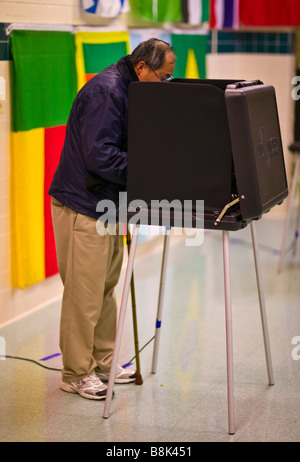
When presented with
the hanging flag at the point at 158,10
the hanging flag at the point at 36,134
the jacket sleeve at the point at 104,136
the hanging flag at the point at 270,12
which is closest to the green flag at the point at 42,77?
the hanging flag at the point at 36,134

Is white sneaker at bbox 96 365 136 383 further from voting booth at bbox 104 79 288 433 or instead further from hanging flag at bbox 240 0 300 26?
hanging flag at bbox 240 0 300 26

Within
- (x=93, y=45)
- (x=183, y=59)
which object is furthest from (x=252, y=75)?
(x=93, y=45)

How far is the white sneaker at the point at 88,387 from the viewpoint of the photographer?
2.92m

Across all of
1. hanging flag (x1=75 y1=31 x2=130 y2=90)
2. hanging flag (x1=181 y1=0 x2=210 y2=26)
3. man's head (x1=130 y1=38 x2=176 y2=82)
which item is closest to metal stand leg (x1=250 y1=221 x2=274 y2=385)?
man's head (x1=130 y1=38 x2=176 y2=82)

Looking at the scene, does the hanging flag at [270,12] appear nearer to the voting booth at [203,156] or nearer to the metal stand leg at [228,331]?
the voting booth at [203,156]

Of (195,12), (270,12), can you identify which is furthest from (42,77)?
(270,12)

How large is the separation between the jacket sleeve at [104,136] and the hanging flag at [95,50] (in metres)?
1.47

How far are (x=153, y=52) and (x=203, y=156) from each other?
1.45 ft

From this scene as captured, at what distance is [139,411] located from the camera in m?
2.82

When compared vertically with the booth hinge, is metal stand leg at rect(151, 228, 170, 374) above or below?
below

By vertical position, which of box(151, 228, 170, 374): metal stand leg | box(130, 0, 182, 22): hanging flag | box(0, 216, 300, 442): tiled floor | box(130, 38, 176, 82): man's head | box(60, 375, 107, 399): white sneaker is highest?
box(130, 0, 182, 22): hanging flag

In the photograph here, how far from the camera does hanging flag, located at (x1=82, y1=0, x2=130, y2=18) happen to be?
4090 millimetres

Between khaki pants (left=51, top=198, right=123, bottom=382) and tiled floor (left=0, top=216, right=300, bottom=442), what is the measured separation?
18 cm

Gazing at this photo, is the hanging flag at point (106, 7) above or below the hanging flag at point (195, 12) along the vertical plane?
above
